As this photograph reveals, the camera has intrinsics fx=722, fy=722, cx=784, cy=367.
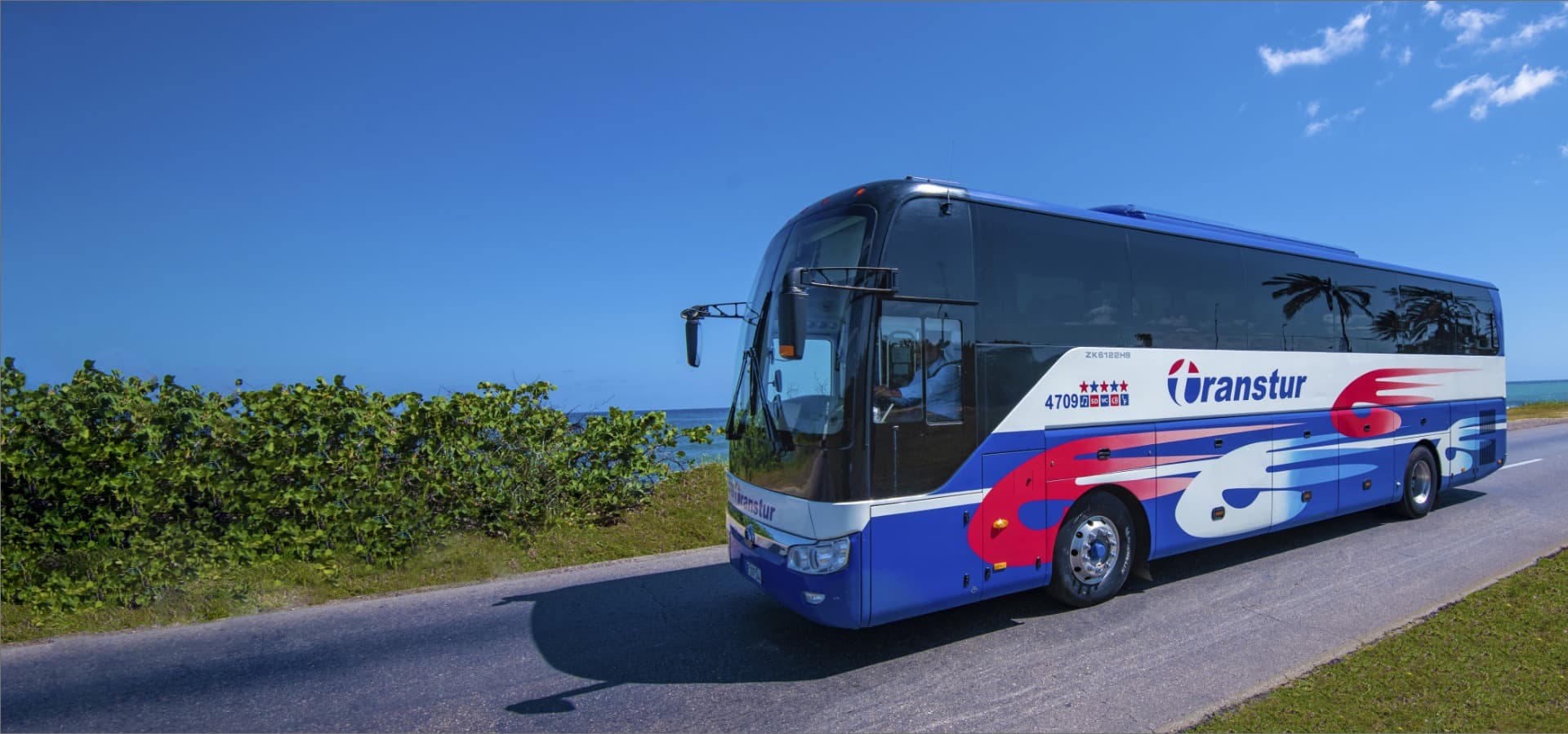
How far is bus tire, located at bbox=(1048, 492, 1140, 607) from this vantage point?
6.24m

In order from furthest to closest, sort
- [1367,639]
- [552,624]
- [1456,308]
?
[1456,308] < [552,624] < [1367,639]

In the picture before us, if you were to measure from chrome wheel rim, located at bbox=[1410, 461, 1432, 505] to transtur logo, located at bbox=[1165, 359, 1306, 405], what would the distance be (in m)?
3.48

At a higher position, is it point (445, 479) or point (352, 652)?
point (445, 479)

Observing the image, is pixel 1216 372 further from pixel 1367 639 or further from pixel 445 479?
pixel 445 479

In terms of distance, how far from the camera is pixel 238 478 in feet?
23.6

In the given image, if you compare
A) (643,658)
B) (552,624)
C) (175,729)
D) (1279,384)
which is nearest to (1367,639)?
(1279,384)

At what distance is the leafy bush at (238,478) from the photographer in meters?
6.61

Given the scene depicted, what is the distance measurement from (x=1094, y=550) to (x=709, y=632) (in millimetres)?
3450

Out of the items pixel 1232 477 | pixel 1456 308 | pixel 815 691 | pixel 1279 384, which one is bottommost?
pixel 815 691

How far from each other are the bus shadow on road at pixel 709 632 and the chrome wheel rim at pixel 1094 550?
15.9 inches

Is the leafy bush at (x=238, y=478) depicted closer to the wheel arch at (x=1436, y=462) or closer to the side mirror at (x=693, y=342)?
the side mirror at (x=693, y=342)

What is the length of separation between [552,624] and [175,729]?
99.1 inches

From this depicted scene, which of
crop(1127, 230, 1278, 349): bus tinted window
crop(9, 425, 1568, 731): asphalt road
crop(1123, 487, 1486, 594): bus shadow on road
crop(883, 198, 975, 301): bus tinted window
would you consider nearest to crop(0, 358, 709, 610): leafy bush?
crop(9, 425, 1568, 731): asphalt road

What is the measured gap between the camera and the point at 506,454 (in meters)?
8.60
